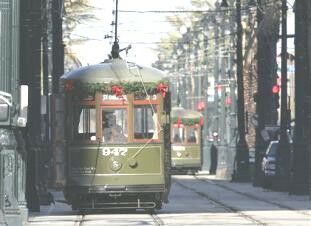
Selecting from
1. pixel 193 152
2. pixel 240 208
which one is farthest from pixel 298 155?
pixel 193 152

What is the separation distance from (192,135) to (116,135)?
124ft

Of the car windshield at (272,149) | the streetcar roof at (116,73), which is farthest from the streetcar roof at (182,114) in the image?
the streetcar roof at (116,73)

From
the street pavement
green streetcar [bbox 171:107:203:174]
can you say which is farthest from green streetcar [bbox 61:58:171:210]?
green streetcar [bbox 171:107:203:174]

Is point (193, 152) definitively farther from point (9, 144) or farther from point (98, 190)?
point (9, 144)

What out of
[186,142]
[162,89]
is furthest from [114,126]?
[186,142]

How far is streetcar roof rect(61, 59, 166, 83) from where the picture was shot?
27.7 meters

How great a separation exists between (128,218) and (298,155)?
14.5 m

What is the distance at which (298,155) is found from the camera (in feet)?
130

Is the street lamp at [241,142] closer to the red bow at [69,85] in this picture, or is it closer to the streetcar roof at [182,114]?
the streetcar roof at [182,114]

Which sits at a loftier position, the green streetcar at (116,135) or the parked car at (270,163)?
the green streetcar at (116,135)

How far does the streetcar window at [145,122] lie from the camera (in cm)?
2748

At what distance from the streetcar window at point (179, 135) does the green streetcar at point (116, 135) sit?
3711 centimetres

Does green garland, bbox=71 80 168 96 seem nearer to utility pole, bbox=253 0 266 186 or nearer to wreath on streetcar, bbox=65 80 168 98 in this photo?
wreath on streetcar, bbox=65 80 168 98

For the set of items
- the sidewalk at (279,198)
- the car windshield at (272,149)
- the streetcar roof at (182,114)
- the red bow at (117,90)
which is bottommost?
the sidewalk at (279,198)
